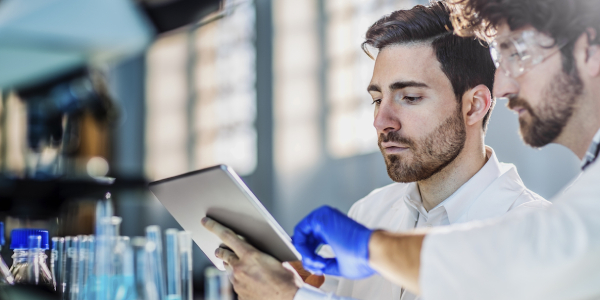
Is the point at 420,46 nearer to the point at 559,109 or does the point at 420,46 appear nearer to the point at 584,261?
the point at 559,109

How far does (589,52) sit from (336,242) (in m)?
0.55

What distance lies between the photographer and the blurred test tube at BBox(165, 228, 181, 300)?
956 millimetres

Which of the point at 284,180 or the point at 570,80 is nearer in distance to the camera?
the point at 570,80

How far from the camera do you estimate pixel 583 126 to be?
96cm

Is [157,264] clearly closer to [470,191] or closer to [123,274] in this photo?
[123,274]

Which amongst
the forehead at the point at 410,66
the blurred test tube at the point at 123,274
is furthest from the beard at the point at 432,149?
the blurred test tube at the point at 123,274

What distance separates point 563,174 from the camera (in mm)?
2607

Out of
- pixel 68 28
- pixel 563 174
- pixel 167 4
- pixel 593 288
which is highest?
pixel 68 28

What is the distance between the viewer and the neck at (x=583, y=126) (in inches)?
37.0

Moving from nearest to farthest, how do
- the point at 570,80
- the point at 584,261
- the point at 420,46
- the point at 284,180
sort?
the point at 584,261
the point at 570,80
the point at 420,46
the point at 284,180

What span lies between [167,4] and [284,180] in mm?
3340

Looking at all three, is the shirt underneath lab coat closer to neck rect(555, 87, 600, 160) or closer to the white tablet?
neck rect(555, 87, 600, 160)

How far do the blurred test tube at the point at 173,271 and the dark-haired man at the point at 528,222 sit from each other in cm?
26

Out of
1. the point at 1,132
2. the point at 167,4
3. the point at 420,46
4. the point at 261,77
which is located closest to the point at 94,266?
the point at 420,46
